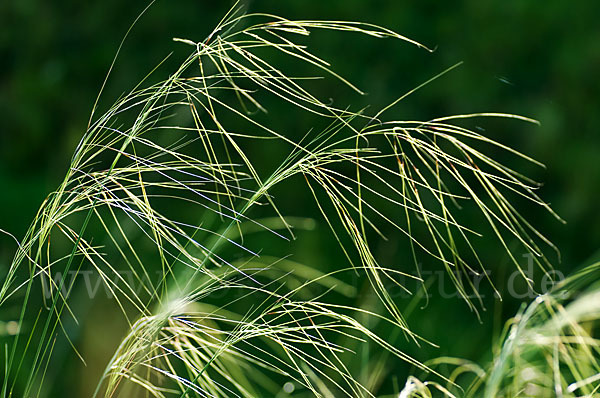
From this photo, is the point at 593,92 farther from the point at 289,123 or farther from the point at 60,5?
the point at 60,5

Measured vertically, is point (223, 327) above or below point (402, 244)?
below

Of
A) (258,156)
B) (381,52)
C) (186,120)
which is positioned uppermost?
(381,52)

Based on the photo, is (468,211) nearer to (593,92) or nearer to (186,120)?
(593,92)

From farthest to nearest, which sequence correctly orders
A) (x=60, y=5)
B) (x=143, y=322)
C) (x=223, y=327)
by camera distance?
1. (x=60, y=5)
2. (x=223, y=327)
3. (x=143, y=322)

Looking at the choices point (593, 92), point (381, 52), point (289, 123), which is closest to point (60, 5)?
point (289, 123)

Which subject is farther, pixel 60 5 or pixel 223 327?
pixel 60 5

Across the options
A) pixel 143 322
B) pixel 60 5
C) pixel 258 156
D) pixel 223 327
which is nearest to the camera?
pixel 143 322

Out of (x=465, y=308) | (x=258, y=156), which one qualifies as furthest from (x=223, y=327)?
(x=465, y=308)
